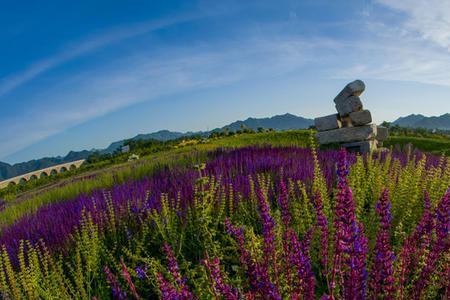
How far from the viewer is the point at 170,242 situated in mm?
2971

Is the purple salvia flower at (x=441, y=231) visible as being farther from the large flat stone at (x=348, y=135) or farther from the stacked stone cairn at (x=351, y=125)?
the large flat stone at (x=348, y=135)

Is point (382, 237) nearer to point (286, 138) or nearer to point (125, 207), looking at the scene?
point (125, 207)

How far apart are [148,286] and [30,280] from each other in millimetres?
909

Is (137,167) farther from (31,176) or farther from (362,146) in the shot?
(31,176)

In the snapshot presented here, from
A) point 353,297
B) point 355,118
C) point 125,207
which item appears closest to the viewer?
point 353,297

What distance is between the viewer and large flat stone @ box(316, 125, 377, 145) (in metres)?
9.84

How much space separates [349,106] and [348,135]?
0.89 meters

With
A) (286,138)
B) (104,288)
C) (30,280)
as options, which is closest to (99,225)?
(104,288)

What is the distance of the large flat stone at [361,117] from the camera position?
9.79 m

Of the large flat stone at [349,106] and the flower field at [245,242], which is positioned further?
the large flat stone at [349,106]

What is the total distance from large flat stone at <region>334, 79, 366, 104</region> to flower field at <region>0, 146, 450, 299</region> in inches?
246

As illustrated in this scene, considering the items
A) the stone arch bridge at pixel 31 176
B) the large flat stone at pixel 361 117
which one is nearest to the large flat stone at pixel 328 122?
the large flat stone at pixel 361 117

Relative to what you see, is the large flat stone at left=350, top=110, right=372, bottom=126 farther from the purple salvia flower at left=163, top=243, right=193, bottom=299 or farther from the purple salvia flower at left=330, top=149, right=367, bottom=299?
the purple salvia flower at left=163, top=243, right=193, bottom=299

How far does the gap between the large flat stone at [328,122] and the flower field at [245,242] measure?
636 cm
